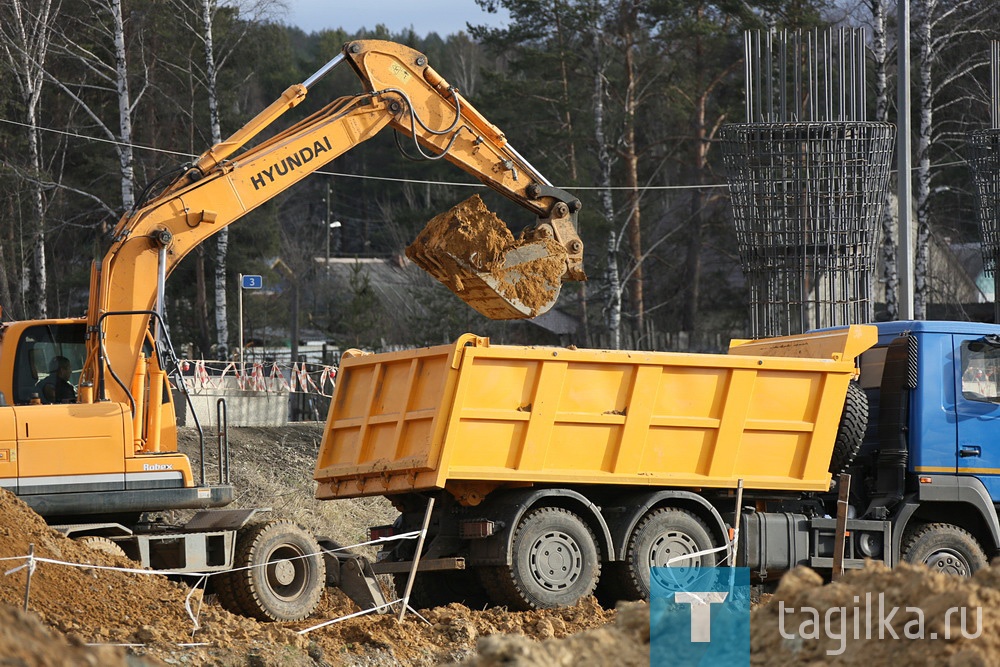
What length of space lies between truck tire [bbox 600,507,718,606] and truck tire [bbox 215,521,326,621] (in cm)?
260

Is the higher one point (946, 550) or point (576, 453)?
point (576, 453)

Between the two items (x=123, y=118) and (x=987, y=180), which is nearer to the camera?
(x=987, y=180)

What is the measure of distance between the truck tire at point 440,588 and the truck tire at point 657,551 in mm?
1305

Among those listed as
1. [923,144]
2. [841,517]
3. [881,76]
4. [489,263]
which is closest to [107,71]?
[881,76]

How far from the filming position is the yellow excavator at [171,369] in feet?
34.7

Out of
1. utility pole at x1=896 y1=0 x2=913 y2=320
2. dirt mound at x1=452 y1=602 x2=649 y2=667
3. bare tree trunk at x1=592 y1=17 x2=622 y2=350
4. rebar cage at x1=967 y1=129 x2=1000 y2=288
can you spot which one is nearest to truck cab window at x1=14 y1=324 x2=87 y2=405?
dirt mound at x1=452 y1=602 x2=649 y2=667

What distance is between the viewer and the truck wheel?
39.5ft

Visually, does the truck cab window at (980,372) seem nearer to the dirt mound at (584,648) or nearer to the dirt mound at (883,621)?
the dirt mound at (883,621)

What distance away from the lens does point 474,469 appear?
10312mm

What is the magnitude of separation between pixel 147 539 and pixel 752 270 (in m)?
10.2

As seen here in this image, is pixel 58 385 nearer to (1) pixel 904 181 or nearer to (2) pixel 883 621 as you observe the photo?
(2) pixel 883 621

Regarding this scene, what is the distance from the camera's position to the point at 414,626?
9945 millimetres

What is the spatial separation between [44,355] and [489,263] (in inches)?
173

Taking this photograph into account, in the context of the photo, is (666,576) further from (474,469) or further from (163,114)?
(163,114)
